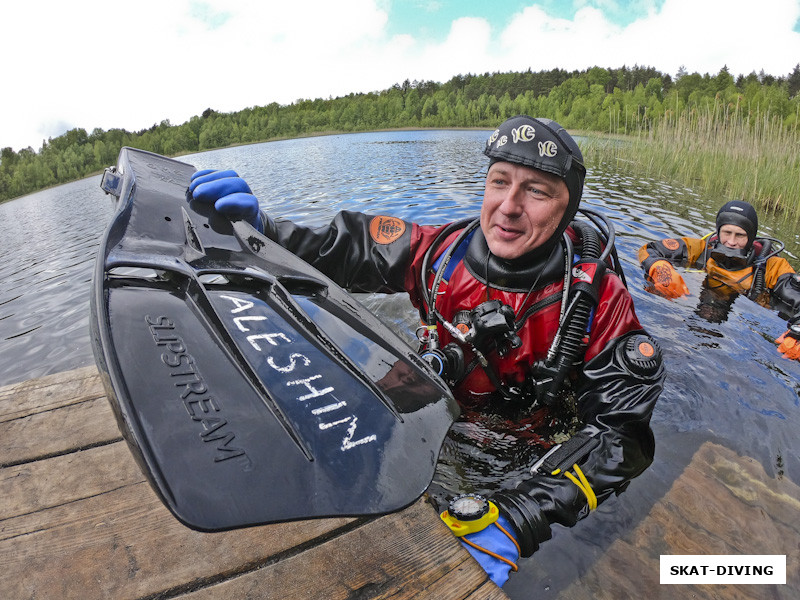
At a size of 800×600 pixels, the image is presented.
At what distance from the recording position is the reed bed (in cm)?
876

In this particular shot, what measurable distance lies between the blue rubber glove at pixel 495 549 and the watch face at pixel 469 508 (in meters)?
0.07

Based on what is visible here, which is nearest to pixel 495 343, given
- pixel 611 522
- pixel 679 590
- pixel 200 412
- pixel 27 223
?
pixel 611 522

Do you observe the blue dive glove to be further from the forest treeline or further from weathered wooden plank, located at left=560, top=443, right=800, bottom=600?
the forest treeline

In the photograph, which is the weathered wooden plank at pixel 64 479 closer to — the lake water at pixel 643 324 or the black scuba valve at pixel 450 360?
the black scuba valve at pixel 450 360

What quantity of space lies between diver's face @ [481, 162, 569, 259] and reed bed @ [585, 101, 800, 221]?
29.6 feet

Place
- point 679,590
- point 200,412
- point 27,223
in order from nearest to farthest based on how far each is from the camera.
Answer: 1. point 200,412
2. point 679,590
3. point 27,223

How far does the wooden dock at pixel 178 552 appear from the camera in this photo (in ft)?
4.55

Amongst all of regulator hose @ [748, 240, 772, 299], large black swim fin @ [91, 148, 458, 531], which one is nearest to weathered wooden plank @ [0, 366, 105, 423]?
large black swim fin @ [91, 148, 458, 531]

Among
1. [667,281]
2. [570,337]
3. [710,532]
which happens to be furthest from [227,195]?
[667,281]

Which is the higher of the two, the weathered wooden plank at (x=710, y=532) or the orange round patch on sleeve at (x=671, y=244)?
the orange round patch on sleeve at (x=671, y=244)

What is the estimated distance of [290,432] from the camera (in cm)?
134

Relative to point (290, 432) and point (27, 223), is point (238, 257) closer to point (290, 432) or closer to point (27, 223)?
point (290, 432)

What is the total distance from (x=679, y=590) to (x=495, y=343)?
4.30ft

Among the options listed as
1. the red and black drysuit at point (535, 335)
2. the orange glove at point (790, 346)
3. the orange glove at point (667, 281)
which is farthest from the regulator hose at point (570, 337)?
the orange glove at point (667, 281)
